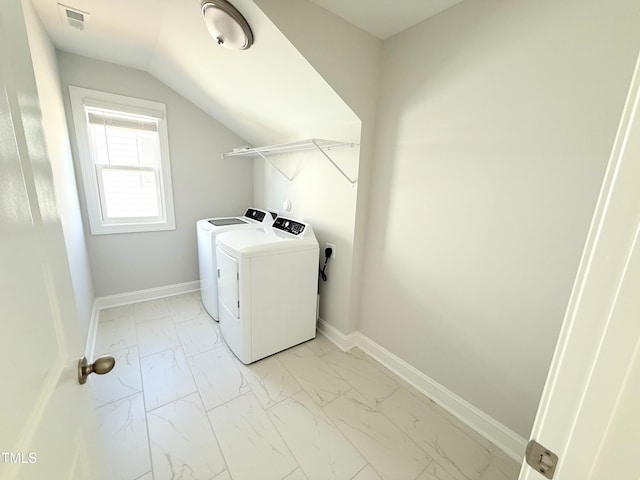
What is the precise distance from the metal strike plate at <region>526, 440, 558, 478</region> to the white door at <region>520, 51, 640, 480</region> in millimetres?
16

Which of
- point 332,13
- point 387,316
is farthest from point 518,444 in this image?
point 332,13

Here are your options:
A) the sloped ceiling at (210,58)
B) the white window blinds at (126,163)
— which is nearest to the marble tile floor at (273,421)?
the white window blinds at (126,163)

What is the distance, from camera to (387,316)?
1973 mm

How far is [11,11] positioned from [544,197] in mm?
1809

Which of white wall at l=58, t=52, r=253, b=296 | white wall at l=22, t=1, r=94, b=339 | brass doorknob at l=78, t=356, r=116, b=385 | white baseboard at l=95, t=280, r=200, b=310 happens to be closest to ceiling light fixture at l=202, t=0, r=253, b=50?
white wall at l=22, t=1, r=94, b=339

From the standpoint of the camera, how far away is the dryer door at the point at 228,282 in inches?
74.4

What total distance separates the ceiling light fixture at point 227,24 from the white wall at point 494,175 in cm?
94

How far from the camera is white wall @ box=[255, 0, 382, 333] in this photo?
146cm

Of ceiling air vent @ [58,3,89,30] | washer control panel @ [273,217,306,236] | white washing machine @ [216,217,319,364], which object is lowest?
white washing machine @ [216,217,319,364]

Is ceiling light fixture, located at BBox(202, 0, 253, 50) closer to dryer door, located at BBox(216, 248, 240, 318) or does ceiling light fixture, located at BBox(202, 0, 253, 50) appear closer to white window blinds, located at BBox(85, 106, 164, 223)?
dryer door, located at BBox(216, 248, 240, 318)

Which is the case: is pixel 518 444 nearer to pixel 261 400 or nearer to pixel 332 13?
pixel 261 400

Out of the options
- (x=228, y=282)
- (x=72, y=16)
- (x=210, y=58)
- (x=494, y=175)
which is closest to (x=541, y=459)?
(x=494, y=175)

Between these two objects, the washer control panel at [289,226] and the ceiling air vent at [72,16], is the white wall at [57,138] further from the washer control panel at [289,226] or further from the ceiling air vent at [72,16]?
the washer control panel at [289,226]

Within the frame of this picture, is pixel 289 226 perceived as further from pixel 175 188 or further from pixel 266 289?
pixel 175 188
